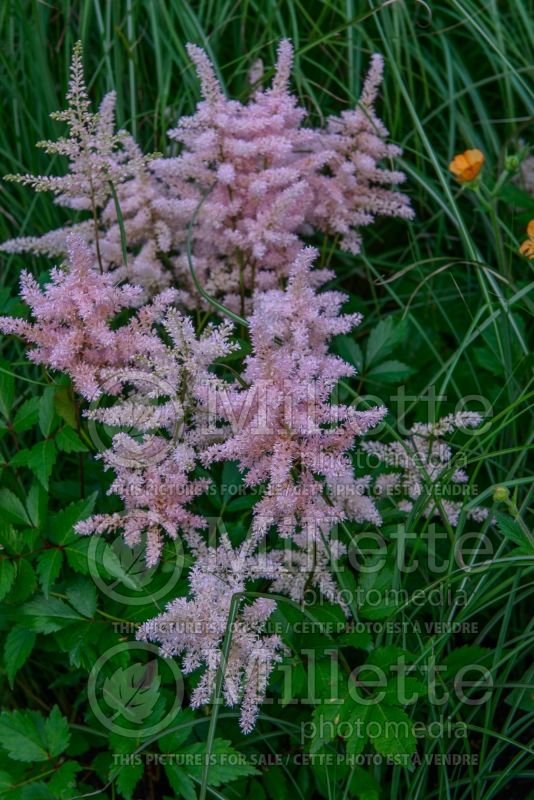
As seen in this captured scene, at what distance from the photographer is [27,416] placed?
1.85 meters

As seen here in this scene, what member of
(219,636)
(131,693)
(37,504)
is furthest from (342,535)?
(37,504)

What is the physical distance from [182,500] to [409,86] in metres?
1.77

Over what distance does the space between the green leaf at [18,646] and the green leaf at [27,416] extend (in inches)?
17.3

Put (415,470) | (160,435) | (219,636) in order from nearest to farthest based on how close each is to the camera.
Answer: (219,636), (160,435), (415,470)

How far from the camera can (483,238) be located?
293 cm

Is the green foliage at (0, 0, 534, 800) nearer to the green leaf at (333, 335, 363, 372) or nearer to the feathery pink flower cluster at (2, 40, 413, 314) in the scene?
the green leaf at (333, 335, 363, 372)

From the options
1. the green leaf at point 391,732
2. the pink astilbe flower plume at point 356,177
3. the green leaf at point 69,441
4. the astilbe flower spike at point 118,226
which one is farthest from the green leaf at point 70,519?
the pink astilbe flower plume at point 356,177

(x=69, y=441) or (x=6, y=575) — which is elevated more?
(x=69, y=441)

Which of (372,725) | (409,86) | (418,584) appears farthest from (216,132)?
(372,725)

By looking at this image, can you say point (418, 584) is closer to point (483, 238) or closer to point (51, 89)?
point (483, 238)

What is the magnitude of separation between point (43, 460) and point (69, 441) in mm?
69

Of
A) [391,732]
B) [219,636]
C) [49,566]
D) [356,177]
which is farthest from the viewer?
[356,177]

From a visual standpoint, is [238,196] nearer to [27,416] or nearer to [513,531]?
[27,416]

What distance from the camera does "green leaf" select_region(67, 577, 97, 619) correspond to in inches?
67.9
